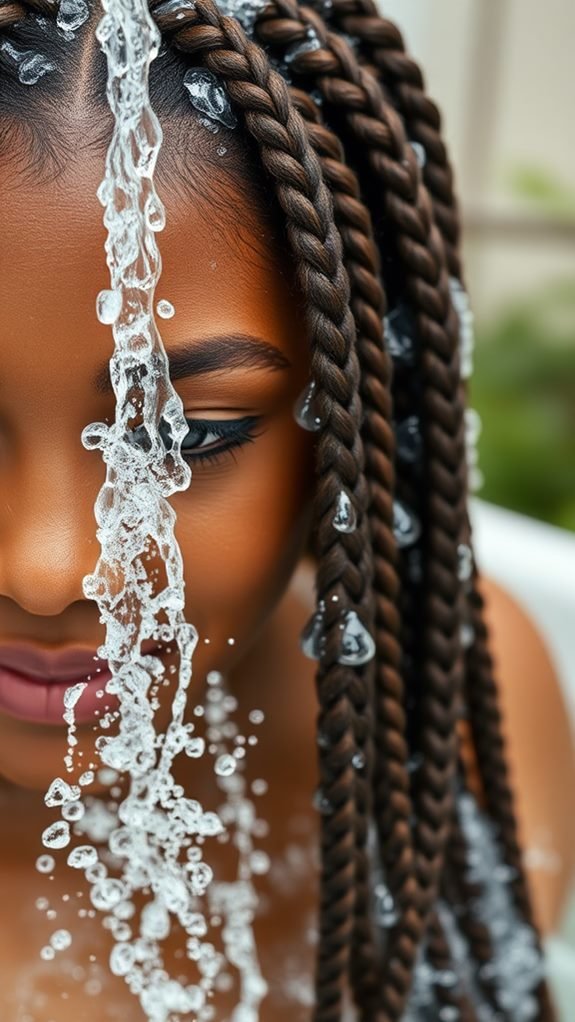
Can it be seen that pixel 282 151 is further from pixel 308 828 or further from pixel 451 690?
pixel 308 828

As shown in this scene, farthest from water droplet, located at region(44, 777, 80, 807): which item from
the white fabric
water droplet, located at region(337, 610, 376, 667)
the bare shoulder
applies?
the white fabric

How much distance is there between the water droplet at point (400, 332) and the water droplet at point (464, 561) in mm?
175

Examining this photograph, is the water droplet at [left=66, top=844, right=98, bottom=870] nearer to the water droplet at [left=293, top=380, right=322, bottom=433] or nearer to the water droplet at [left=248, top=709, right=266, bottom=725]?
the water droplet at [left=248, top=709, right=266, bottom=725]

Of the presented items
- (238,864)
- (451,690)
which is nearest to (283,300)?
(451,690)

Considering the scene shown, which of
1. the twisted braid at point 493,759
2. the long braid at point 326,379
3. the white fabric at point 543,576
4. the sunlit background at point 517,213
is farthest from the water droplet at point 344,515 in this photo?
the sunlit background at point 517,213

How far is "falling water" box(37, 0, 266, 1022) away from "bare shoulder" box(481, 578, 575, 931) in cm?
46

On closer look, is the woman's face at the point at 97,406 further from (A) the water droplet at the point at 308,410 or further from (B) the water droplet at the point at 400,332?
(B) the water droplet at the point at 400,332

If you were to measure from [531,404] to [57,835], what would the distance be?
9.16ft

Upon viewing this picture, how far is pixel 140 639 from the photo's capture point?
0.86 metres

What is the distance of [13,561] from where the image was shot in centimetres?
80

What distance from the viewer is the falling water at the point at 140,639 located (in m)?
0.76

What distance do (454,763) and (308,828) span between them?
20 cm

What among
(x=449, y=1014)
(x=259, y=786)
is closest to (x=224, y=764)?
(x=259, y=786)

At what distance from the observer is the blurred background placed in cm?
327
